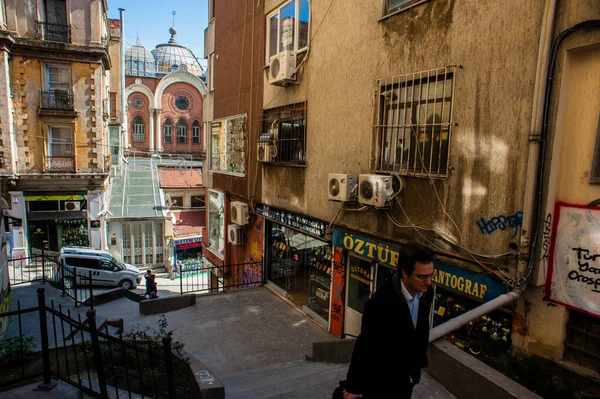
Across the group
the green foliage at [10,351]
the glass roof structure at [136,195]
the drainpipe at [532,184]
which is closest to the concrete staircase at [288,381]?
the drainpipe at [532,184]

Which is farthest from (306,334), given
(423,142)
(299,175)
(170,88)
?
(170,88)

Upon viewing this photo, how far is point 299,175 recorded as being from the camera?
388 inches

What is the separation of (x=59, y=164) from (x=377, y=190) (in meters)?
20.7

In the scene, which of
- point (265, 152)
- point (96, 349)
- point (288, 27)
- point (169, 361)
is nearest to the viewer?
point (169, 361)

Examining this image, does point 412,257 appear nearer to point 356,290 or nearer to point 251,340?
point 356,290

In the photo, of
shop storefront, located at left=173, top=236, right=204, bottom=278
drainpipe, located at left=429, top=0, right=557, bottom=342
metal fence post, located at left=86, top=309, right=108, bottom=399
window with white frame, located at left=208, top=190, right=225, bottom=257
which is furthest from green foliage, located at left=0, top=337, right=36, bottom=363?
shop storefront, located at left=173, top=236, right=204, bottom=278

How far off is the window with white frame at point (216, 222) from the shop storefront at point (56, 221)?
31.5ft

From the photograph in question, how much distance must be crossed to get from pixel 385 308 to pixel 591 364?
350 centimetres

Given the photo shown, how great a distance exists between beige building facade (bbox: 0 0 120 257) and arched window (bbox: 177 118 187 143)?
27.2 m

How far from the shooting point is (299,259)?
1067 cm

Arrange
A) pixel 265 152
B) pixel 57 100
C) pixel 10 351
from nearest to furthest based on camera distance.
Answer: pixel 10 351
pixel 265 152
pixel 57 100

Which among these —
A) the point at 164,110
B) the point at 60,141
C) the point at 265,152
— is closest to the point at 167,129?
the point at 164,110

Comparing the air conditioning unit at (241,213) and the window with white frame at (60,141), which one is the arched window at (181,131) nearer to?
the window with white frame at (60,141)

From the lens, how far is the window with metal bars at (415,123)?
19.3 ft
